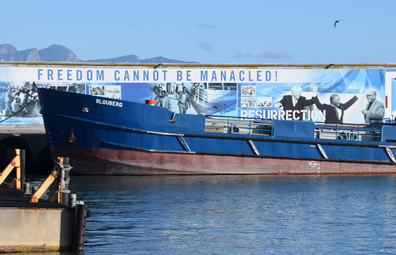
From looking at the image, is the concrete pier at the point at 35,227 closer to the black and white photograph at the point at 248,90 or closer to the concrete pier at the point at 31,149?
the concrete pier at the point at 31,149

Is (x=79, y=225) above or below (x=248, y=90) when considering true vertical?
below

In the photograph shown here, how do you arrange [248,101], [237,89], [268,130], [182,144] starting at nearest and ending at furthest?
1. [182,144]
2. [268,130]
3. [237,89]
4. [248,101]

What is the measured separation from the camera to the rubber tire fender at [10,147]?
2428 centimetres

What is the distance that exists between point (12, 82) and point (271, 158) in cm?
1932

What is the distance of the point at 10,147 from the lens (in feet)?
80.4

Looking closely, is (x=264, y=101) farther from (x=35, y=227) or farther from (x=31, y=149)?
(x=35, y=227)

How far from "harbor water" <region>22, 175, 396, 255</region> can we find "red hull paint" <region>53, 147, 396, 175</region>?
696 mm

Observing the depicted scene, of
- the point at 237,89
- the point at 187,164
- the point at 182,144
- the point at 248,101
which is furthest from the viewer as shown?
the point at 248,101

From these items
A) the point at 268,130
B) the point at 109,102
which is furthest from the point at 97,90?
the point at 268,130

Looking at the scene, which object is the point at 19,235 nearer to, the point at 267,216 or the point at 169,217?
the point at 169,217

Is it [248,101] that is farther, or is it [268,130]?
[248,101]

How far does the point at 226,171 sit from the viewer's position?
22750 millimetres

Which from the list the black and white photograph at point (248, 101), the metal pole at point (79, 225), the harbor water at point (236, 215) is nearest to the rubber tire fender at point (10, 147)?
the harbor water at point (236, 215)

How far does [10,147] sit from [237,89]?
615 inches
